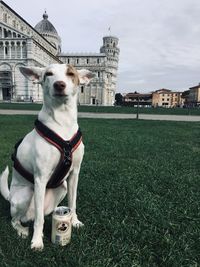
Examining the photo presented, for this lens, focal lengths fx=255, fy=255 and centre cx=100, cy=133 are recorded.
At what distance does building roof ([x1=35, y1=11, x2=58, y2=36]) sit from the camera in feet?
360

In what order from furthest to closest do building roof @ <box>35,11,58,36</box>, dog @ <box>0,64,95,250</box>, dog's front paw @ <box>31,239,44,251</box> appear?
1. building roof @ <box>35,11,58,36</box>
2. dog's front paw @ <box>31,239,44,251</box>
3. dog @ <box>0,64,95,250</box>

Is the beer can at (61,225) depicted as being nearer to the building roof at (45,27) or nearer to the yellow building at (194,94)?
the building roof at (45,27)

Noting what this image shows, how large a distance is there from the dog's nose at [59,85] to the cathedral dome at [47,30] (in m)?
117

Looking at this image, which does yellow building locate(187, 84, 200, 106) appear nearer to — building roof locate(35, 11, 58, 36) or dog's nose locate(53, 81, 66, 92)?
building roof locate(35, 11, 58, 36)

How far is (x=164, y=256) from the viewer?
105 inches

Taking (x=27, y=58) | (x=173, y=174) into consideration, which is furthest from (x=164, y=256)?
(x=27, y=58)

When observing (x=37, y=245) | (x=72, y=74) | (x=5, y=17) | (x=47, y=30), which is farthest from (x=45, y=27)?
(x=37, y=245)

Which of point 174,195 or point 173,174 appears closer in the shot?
point 174,195

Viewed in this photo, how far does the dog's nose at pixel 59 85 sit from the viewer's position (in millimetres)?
2449

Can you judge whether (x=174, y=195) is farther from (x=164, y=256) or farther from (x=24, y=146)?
(x=24, y=146)

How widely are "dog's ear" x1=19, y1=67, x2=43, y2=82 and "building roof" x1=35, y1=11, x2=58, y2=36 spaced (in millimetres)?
117196

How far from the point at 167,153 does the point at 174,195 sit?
11.5ft

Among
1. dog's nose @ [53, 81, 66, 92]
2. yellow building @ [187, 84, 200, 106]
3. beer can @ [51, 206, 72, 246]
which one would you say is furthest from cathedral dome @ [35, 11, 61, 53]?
beer can @ [51, 206, 72, 246]

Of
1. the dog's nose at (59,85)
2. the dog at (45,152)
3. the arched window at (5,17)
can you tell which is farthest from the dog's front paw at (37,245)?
the arched window at (5,17)
